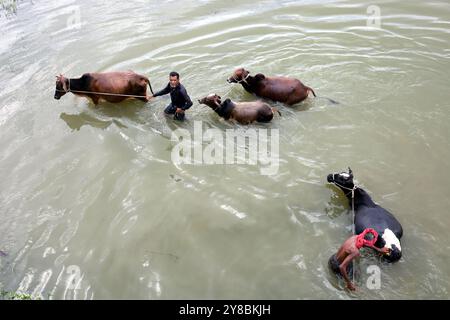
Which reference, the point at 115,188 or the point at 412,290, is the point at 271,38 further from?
the point at 412,290

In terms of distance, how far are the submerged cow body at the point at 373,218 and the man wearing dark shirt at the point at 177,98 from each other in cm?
282

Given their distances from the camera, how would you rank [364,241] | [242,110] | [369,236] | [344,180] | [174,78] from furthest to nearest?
[242,110]
[174,78]
[344,180]
[369,236]
[364,241]

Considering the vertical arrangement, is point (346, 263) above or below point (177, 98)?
below

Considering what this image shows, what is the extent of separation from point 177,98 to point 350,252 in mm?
4053

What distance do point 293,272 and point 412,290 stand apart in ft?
4.08

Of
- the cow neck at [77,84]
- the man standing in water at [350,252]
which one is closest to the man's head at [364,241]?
the man standing in water at [350,252]

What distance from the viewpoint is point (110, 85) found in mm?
7500

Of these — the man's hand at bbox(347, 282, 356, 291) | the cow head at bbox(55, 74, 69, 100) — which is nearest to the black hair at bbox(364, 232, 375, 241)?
the man's hand at bbox(347, 282, 356, 291)

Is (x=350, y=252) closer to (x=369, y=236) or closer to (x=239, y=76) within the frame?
(x=369, y=236)

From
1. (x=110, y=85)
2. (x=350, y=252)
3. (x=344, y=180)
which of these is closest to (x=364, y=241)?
(x=350, y=252)

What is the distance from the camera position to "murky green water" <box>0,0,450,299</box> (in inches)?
181

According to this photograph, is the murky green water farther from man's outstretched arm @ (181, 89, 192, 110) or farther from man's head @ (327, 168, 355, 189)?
man's outstretched arm @ (181, 89, 192, 110)

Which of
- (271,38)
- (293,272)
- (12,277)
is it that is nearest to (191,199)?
(293,272)
